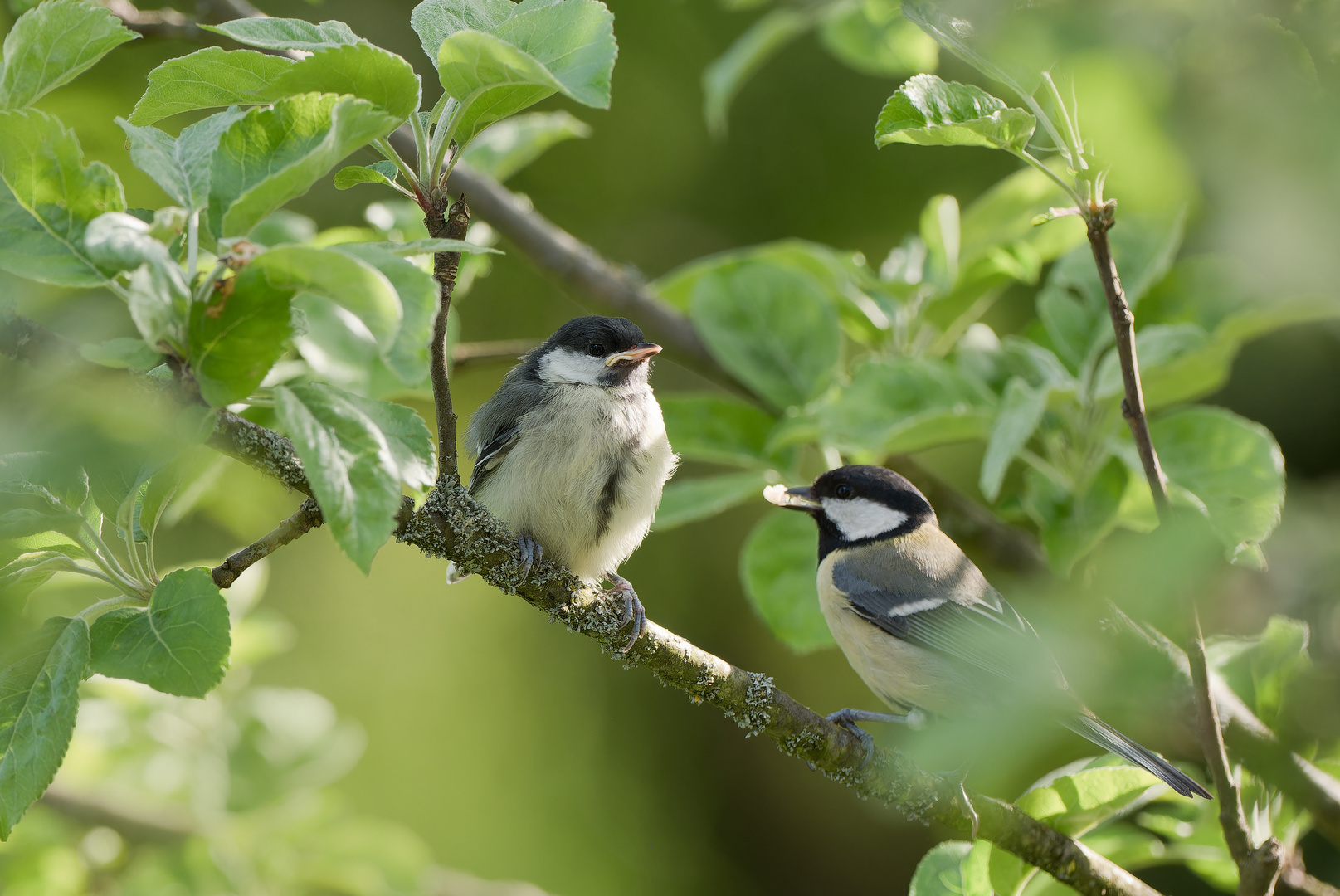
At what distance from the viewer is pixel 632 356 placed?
1.84 m

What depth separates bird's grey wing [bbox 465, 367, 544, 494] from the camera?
1.73 m

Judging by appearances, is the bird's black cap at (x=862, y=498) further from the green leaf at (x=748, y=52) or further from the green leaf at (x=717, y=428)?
the green leaf at (x=748, y=52)

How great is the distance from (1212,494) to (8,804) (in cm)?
155

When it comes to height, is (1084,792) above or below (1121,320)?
below

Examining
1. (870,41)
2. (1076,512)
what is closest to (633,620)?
(1076,512)

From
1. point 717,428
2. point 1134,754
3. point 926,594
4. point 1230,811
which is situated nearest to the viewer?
point 1230,811

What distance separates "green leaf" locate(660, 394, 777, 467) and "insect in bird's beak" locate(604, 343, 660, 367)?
124 mm

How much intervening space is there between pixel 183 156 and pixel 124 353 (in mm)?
222

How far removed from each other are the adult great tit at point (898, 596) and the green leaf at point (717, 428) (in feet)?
0.45

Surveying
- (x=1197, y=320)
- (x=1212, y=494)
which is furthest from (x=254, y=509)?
(x=1197, y=320)

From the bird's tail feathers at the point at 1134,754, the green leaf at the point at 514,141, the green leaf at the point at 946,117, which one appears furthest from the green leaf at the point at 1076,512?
the green leaf at the point at 514,141

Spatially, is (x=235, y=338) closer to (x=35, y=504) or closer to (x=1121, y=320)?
(x=35, y=504)

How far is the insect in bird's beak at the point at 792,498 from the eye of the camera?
180cm

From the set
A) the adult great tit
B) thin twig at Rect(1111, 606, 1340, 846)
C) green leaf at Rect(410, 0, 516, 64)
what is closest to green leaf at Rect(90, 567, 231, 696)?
green leaf at Rect(410, 0, 516, 64)
